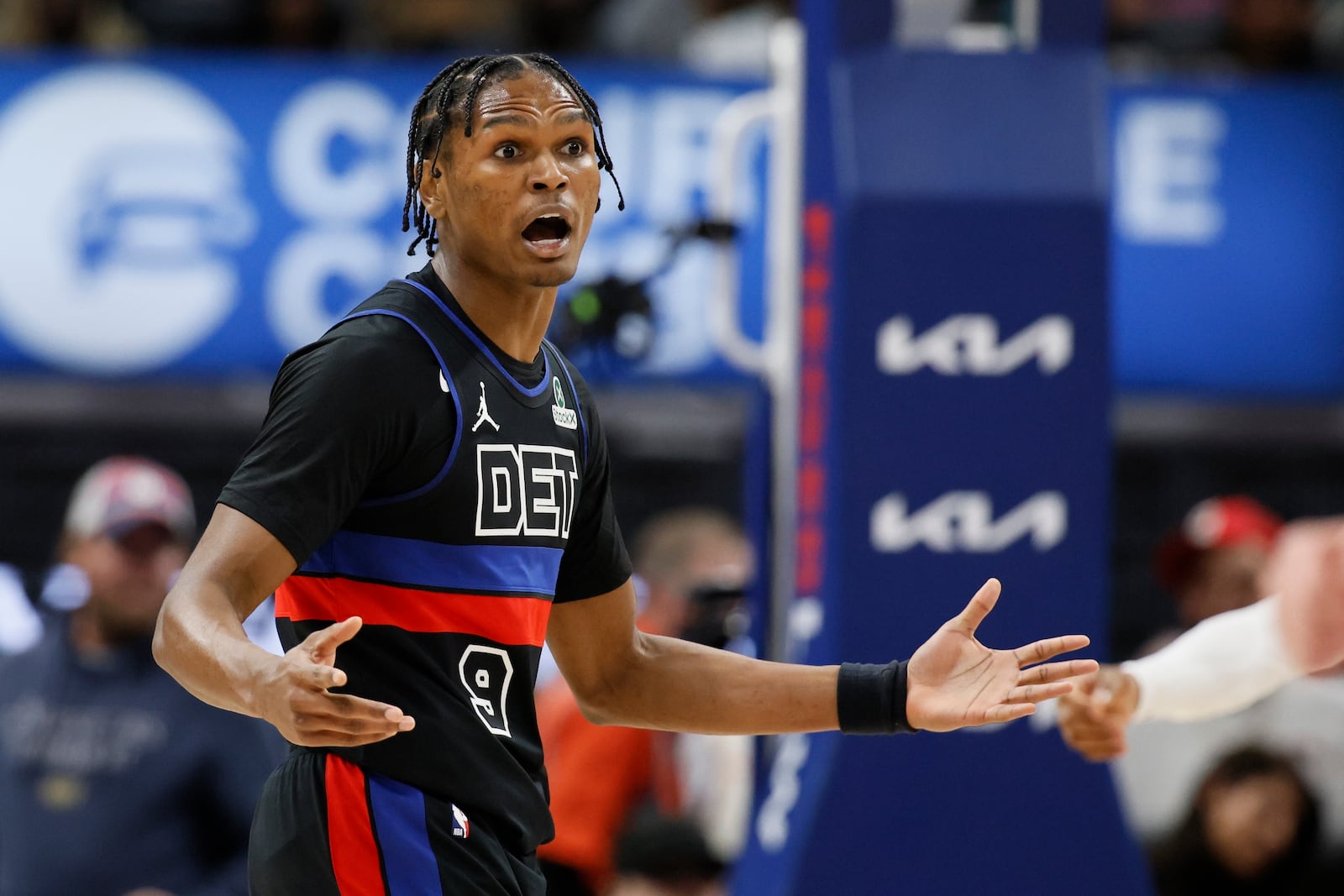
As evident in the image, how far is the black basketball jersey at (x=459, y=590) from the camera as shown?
2.72 m

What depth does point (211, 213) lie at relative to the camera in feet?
25.4

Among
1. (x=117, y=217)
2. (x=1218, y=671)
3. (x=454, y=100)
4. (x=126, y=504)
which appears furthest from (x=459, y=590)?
(x=117, y=217)

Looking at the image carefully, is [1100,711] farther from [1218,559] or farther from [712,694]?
[1218,559]

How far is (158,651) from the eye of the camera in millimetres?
2465

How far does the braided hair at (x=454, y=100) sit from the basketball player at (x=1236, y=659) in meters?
1.63

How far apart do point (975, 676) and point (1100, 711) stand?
40.4 inches

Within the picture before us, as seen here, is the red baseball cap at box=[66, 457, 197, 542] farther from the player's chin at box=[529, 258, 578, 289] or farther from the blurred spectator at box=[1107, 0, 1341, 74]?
the blurred spectator at box=[1107, 0, 1341, 74]

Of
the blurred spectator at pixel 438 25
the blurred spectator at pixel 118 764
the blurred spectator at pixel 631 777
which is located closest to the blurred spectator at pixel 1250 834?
the blurred spectator at pixel 631 777

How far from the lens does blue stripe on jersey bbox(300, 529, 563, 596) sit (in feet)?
8.92

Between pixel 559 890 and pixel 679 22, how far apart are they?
4.20 m

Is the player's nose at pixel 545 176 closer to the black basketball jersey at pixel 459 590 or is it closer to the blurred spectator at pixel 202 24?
the black basketball jersey at pixel 459 590

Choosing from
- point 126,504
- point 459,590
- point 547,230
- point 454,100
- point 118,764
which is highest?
point 454,100

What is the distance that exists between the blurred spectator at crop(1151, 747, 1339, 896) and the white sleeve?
1813 mm

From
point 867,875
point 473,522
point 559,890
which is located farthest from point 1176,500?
point 473,522
